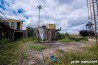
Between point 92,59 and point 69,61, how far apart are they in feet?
4.95

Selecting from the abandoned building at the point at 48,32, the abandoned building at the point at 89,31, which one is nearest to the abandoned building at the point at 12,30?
the abandoned building at the point at 48,32

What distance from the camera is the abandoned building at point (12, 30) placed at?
23.5 m

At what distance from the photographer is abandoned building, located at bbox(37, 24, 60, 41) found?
22700 mm

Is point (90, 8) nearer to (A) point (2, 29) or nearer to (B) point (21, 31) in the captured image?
(B) point (21, 31)

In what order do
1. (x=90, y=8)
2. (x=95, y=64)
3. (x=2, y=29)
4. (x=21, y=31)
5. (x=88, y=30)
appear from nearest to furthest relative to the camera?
(x=95, y=64) < (x=90, y=8) < (x=88, y=30) < (x=2, y=29) < (x=21, y=31)

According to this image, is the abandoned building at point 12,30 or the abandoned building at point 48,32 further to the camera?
the abandoned building at point 12,30

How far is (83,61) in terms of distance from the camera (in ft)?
27.0

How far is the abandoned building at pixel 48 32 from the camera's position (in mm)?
22700

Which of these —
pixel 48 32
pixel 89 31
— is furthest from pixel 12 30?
pixel 89 31

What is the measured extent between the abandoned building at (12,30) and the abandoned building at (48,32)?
427cm

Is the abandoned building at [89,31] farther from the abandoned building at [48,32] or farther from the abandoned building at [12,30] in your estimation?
the abandoned building at [12,30]

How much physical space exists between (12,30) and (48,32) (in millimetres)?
6761

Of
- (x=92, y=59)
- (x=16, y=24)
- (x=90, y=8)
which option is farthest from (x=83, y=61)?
(x=16, y=24)

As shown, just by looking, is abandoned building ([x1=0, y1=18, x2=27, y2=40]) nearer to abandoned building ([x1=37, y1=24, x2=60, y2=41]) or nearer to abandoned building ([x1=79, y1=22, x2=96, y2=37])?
abandoned building ([x1=37, y1=24, x2=60, y2=41])
